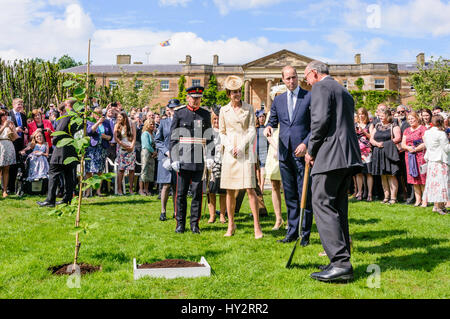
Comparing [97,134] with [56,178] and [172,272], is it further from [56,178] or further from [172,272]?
[172,272]

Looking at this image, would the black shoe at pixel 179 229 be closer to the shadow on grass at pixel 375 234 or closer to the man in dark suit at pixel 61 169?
the shadow on grass at pixel 375 234

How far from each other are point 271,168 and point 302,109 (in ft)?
6.55

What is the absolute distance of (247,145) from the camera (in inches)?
274

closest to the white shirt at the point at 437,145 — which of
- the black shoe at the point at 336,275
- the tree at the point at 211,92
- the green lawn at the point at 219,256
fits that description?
the green lawn at the point at 219,256

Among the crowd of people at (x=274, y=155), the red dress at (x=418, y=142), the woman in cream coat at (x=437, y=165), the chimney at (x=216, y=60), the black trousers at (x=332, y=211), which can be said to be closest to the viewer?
the black trousers at (x=332, y=211)

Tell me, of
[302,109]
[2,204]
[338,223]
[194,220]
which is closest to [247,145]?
[302,109]

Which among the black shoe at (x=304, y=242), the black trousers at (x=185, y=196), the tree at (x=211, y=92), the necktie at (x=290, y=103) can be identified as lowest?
the black shoe at (x=304, y=242)

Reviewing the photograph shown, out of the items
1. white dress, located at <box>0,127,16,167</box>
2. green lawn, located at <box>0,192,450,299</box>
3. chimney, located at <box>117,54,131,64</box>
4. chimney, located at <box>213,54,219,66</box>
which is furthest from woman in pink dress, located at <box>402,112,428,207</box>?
chimney, located at <box>117,54,131,64</box>

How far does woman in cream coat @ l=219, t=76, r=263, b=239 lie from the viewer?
22.6 ft

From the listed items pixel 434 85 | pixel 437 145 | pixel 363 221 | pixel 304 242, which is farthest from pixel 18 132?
pixel 434 85

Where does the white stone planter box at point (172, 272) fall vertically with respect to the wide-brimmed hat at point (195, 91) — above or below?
below

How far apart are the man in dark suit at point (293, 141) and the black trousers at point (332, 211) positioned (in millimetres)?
1442

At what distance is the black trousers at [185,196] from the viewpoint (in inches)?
287

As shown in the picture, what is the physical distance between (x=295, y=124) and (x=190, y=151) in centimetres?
204
